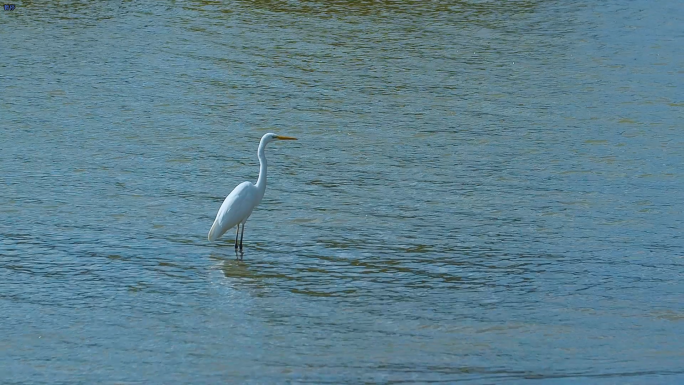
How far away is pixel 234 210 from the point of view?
880 centimetres

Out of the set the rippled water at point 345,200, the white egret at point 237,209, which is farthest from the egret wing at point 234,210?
the rippled water at point 345,200

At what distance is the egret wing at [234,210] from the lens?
875 centimetres

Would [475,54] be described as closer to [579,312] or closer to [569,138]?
[569,138]

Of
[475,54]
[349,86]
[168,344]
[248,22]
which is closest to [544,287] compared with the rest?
[168,344]

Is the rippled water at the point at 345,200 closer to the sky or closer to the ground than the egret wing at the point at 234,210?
closer to the ground

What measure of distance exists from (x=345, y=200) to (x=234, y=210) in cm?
165

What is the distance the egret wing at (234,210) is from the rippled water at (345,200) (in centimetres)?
23

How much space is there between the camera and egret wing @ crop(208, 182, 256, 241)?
28.7 feet

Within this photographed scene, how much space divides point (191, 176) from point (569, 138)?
177 inches

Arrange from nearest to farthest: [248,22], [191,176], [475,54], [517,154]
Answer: [191,176] → [517,154] → [475,54] → [248,22]

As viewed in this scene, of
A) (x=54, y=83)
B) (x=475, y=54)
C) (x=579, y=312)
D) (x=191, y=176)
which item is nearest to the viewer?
(x=579, y=312)

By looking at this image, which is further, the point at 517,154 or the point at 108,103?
the point at 108,103

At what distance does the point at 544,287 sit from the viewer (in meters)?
7.98

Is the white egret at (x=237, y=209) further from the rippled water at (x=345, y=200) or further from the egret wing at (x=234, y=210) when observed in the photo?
the rippled water at (x=345, y=200)
